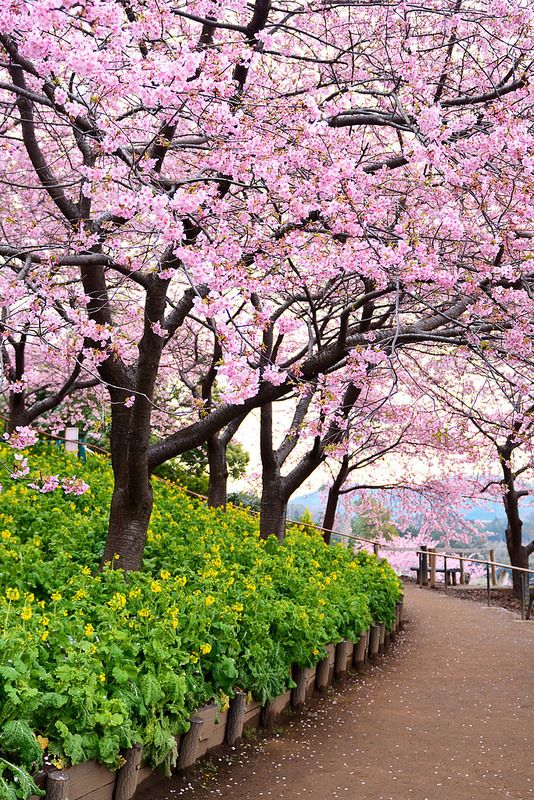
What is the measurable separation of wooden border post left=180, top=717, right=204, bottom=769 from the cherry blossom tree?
1.97m

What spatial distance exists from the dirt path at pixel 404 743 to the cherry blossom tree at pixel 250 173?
2.17 meters

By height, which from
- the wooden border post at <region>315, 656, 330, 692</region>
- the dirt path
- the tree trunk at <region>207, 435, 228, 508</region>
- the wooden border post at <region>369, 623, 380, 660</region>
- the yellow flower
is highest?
the tree trunk at <region>207, 435, 228, 508</region>

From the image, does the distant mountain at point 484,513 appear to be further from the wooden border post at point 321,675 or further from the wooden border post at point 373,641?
the wooden border post at point 321,675

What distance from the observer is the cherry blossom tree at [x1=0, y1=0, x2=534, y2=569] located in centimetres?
490

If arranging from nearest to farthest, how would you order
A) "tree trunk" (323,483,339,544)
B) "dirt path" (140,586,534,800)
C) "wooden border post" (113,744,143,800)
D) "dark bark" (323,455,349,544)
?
1. "wooden border post" (113,744,143,800)
2. "dirt path" (140,586,534,800)
3. "dark bark" (323,455,349,544)
4. "tree trunk" (323,483,339,544)

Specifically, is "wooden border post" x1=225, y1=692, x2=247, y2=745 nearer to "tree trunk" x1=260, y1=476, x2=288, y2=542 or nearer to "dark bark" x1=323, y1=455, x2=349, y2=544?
"tree trunk" x1=260, y1=476, x2=288, y2=542

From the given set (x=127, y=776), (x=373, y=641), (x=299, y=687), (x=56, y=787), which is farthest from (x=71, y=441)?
(x=56, y=787)

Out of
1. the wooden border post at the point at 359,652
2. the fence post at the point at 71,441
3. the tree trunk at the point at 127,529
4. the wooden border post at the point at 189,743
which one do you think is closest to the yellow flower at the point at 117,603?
the wooden border post at the point at 189,743

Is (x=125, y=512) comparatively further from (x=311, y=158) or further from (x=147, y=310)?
(x=311, y=158)

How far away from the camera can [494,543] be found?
2448 cm

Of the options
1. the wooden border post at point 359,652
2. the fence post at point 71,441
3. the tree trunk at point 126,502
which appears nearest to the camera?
the tree trunk at point 126,502

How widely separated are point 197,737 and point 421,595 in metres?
12.7

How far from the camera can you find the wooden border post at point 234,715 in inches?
219

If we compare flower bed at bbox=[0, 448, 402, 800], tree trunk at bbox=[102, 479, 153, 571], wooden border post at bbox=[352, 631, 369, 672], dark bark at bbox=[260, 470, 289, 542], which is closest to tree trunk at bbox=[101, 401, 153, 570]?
tree trunk at bbox=[102, 479, 153, 571]
